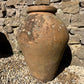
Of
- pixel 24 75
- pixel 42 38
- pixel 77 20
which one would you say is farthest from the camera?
pixel 77 20

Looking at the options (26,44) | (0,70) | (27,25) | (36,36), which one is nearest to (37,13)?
(27,25)

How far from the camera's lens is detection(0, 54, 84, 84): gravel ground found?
1349mm

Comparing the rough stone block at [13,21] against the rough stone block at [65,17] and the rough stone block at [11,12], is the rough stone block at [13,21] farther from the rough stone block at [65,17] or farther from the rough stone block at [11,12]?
the rough stone block at [65,17]

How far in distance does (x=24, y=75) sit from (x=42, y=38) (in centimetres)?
75

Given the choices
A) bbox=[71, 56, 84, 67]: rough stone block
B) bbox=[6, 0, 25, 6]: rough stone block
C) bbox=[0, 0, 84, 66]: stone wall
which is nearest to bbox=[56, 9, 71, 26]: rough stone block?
bbox=[0, 0, 84, 66]: stone wall

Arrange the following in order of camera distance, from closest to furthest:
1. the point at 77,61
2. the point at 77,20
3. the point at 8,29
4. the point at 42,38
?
the point at 42,38 → the point at 77,20 → the point at 77,61 → the point at 8,29

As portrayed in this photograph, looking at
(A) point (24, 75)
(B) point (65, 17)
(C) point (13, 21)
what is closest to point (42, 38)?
(A) point (24, 75)

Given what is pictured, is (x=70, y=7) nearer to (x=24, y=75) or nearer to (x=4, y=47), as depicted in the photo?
(x=24, y=75)

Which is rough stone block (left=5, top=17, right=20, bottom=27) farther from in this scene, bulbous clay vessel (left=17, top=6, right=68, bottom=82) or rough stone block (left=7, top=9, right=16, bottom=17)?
bulbous clay vessel (left=17, top=6, right=68, bottom=82)

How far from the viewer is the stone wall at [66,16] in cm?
159

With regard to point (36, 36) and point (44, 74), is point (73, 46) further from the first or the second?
point (36, 36)

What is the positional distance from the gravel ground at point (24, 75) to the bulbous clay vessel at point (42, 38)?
27 cm

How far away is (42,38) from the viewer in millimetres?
1086

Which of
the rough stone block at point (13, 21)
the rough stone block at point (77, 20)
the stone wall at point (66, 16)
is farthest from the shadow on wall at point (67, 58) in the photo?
the rough stone block at point (13, 21)
